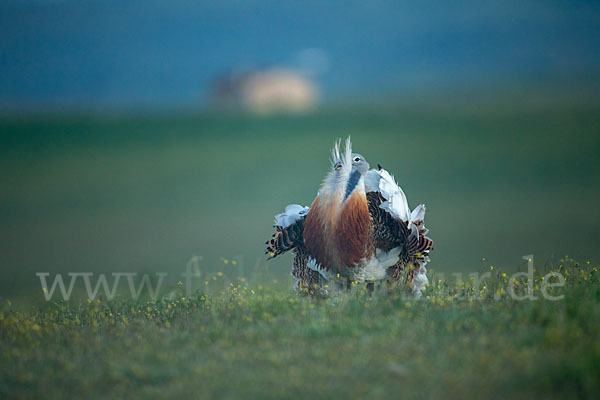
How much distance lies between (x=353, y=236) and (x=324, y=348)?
2010 mm

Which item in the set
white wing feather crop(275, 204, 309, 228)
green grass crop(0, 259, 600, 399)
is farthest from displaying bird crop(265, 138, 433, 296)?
green grass crop(0, 259, 600, 399)

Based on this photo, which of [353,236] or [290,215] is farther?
[290,215]

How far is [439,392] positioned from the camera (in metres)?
4.05

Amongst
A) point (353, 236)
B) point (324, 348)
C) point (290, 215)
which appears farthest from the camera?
point (290, 215)

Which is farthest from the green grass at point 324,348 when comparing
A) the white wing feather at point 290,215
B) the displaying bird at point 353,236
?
the white wing feather at point 290,215

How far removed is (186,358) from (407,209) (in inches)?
144

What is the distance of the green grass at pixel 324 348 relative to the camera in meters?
4.19

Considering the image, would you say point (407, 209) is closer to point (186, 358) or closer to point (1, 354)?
point (186, 358)

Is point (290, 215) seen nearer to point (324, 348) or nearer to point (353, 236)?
point (353, 236)

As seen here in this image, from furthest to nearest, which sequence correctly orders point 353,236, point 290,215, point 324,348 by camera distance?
point 290,215
point 353,236
point 324,348

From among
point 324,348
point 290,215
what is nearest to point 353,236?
point 290,215

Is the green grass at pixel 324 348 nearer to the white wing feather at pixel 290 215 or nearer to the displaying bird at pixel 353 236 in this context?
the displaying bird at pixel 353 236

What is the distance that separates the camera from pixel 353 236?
265 inches

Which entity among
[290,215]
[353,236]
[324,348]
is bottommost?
[324,348]
